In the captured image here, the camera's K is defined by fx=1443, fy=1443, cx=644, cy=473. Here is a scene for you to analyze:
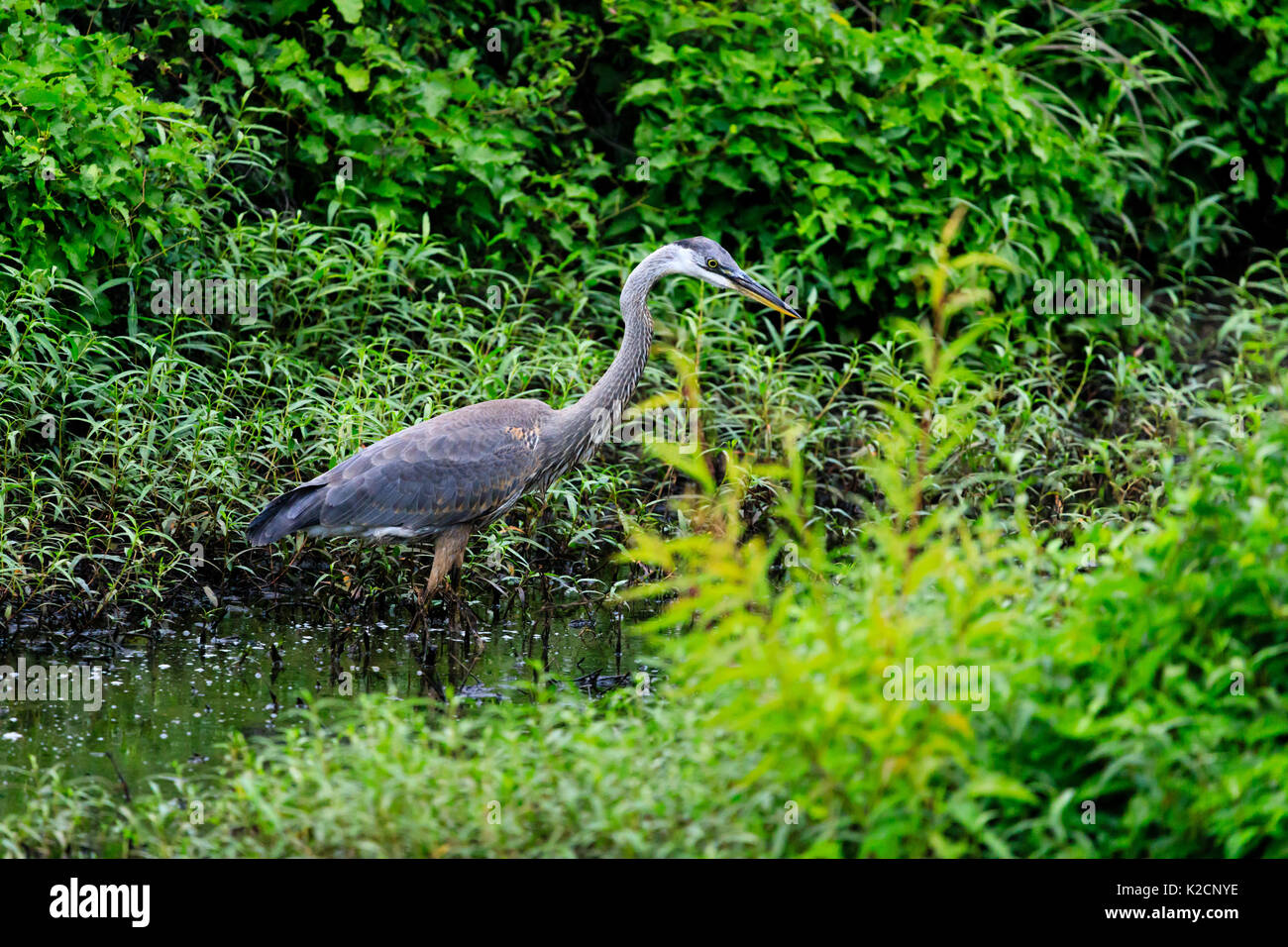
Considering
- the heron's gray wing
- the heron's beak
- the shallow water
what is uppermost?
the heron's beak

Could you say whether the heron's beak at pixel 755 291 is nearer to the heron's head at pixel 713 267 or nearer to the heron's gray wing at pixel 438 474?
the heron's head at pixel 713 267

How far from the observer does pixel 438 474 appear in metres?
6.58

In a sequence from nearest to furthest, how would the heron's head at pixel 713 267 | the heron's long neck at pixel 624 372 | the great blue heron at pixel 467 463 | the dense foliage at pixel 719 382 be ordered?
the dense foliage at pixel 719 382
the great blue heron at pixel 467 463
the heron's long neck at pixel 624 372
the heron's head at pixel 713 267

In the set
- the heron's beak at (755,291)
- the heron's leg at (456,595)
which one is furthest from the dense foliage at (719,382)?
the heron's beak at (755,291)

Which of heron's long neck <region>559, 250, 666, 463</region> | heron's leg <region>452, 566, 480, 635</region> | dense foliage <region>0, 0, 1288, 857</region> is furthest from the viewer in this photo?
heron's long neck <region>559, 250, 666, 463</region>

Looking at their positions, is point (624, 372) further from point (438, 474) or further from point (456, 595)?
point (456, 595)

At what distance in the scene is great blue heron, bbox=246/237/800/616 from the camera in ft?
21.1

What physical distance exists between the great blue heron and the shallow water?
16.0 inches

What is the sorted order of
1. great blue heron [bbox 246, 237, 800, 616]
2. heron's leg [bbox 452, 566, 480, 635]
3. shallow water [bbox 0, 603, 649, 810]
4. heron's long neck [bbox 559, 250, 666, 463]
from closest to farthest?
shallow water [bbox 0, 603, 649, 810] → great blue heron [bbox 246, 237, 800, 616] → heron's leg [bbox 452, 566, 480, 635] → heron's long neck [bbox 559, 250, 666, 463]

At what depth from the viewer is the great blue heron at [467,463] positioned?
644 cm

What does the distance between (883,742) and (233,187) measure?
602 centimetres

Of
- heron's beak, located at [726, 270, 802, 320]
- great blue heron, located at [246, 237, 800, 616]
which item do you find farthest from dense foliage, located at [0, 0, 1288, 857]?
heron's beak, located at [726, 270, 802, 320]

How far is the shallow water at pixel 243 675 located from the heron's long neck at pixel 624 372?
34.9 inches

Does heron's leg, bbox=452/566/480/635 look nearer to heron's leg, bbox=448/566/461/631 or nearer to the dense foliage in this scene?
heron's leg, bbox=448/566/461/631
